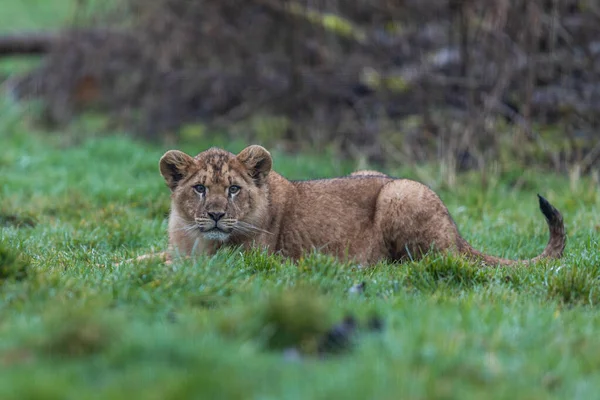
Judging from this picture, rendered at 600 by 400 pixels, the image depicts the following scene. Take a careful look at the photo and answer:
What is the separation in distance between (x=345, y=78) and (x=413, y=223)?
6.62 metres

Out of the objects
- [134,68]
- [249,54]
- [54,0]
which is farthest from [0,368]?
[54,0]

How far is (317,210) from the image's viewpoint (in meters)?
7.54

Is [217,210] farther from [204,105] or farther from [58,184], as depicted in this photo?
[204,105]

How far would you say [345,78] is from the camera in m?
13.6

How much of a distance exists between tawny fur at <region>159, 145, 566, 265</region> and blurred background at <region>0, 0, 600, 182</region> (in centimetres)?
379

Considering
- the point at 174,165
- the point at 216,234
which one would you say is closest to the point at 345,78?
the point at 174,165

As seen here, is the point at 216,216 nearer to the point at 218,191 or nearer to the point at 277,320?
the point at 218,191

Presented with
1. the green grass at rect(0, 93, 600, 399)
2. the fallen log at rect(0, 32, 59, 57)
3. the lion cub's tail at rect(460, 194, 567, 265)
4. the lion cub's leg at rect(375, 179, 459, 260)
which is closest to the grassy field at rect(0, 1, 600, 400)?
the green grass at rect(0, 93, 600, 399)

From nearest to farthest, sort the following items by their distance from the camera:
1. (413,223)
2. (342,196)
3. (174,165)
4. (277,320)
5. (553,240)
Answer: (277,320) < (553,240) < (174,165) < (413,223) < (342,196)

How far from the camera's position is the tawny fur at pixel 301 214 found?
702cm

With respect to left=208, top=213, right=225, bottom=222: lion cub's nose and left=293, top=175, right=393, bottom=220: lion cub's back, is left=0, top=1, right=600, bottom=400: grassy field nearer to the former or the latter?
left=208, top=213, right=225, bottom=222: lion cub's nose

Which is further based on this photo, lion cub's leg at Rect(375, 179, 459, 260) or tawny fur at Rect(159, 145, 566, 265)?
lion cub's leg at Rect(375, 179, 459, 260)

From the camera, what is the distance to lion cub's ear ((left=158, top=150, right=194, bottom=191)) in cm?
714

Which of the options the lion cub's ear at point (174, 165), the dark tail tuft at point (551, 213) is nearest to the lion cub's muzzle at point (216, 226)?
the lion cub's ear at point (174, 165)
